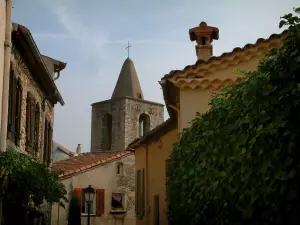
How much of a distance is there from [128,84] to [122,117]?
13.9ft

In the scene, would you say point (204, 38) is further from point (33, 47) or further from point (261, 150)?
Answer: point (261, 150)

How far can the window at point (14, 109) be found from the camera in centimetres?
1130

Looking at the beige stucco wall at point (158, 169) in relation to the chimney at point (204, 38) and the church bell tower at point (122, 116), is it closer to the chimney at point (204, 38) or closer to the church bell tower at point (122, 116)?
the chimney at point (204, 38)

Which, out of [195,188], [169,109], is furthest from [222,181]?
[169,109]

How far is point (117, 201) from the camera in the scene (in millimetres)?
31141

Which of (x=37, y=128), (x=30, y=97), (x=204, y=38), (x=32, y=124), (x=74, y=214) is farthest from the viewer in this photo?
(x=74, y=214)

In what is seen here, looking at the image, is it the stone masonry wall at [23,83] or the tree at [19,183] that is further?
the stone masonry wall at [23,83]

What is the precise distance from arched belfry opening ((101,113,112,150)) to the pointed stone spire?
2186 millimetres

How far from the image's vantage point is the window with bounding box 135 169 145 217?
→ 17.7 metres

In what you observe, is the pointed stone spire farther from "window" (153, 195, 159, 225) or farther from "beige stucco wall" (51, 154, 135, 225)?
"window" (153, 195, 159, 225)

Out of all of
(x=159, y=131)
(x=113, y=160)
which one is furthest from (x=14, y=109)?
(x=113, y=160)

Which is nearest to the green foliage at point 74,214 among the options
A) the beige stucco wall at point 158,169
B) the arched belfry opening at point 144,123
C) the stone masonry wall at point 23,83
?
the beige stucco wall at point 158,169

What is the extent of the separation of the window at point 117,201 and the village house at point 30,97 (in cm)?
1297

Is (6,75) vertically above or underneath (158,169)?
above
